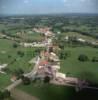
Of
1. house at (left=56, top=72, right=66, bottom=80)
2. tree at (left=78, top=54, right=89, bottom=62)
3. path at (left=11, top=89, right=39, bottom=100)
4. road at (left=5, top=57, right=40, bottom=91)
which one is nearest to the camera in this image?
path at (left=11, top=89, right=39, bottom=100)

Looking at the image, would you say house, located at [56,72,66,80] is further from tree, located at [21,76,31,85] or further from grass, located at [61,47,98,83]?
tree, located at [21,76,31,85]

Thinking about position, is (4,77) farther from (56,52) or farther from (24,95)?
(56,52)

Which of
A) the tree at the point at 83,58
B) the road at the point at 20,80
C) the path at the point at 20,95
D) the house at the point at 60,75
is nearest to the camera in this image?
the path at the point at 20,95

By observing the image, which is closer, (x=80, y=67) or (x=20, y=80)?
(x=20, y=80)

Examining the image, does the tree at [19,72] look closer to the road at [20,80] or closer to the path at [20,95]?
the road at [20,80]

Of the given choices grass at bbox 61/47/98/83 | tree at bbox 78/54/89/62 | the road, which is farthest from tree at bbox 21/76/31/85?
tree at bbox 78/54/89/62

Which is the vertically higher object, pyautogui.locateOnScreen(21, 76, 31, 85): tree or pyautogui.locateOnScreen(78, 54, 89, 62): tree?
pyautogui.locateOnScreen(78, 54, 89, 62): tree

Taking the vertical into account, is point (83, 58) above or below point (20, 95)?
above

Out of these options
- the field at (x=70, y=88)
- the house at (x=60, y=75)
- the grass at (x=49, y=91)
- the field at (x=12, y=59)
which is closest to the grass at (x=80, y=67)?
the field at (x=70, y=88)

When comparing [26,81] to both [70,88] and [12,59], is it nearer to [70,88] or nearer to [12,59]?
[70,88]

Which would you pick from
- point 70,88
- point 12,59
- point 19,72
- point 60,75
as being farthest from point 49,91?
point 12,59

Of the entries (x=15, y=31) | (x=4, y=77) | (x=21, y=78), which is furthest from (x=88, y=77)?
(x=15, y=31)

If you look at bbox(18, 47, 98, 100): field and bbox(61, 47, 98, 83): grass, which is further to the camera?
bbox(61, 47, 98, 83): grass
